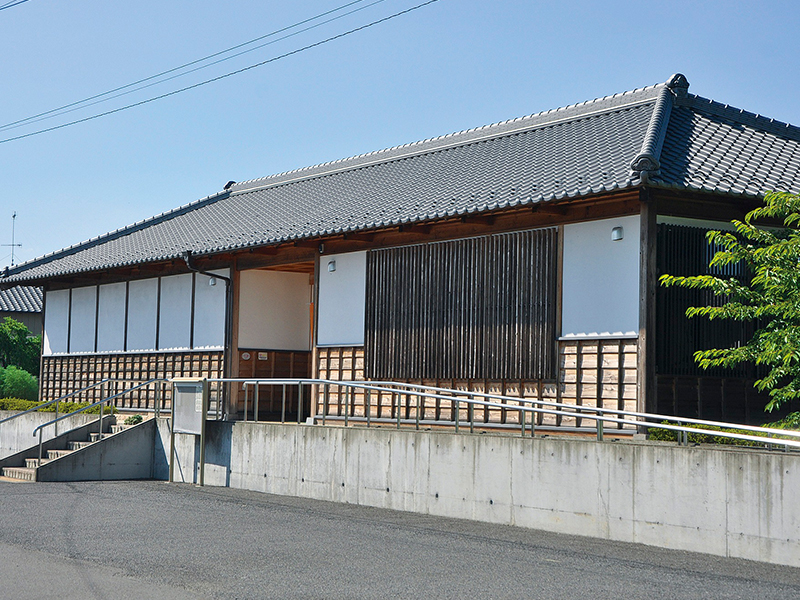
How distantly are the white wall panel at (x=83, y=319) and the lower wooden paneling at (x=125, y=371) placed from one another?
0.96 feet

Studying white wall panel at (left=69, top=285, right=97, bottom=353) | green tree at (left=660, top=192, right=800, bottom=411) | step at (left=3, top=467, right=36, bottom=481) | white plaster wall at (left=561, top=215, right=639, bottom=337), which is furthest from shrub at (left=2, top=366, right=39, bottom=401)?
green tree at (left=660, top=192, right=800, bottom=411)

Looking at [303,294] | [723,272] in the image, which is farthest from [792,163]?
[303,294]

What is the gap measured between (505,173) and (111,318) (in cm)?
1102

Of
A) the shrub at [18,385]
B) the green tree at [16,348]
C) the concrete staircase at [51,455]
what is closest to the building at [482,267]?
the concrete staircase at [51,455]

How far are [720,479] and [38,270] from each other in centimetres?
1919

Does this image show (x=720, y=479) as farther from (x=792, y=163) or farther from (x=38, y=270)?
(x=38, y=270)

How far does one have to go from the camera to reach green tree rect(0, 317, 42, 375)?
105ft

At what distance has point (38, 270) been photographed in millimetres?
23547

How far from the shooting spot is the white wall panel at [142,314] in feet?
68.4

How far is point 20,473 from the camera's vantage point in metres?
16.5

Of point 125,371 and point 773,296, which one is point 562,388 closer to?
point 773,296

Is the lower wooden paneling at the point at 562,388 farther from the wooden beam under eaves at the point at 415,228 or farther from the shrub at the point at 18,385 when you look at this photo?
the shrub at the point at 18,385

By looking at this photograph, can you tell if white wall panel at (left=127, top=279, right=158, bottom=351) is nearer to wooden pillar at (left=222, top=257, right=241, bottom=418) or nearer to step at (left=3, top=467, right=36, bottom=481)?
wooden pillar at (left=222, top=257, right=241, bottom=418)

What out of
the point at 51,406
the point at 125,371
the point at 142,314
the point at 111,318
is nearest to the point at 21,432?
the point at 51,406
